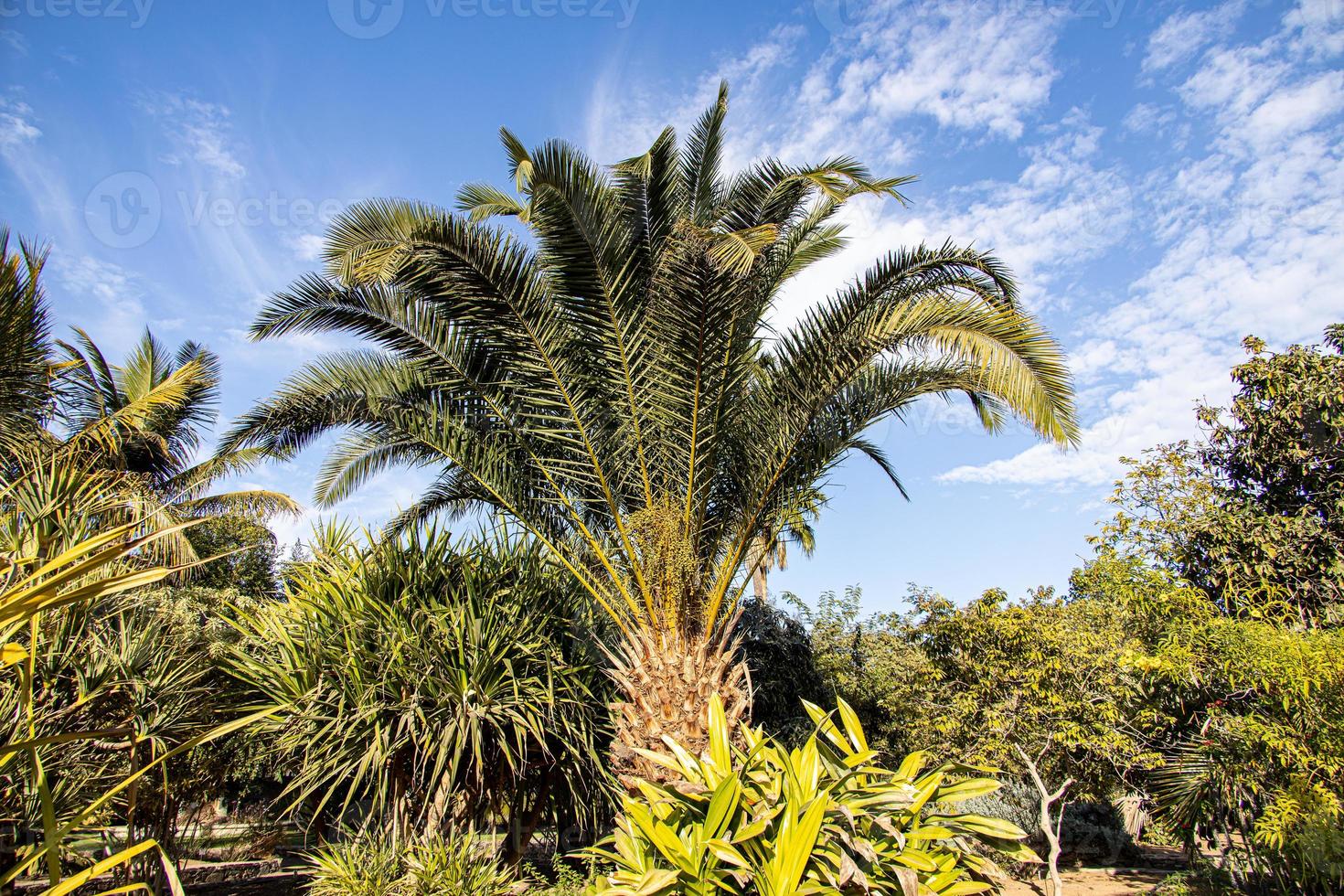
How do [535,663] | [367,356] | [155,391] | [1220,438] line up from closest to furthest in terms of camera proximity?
1. [367,356]
2. [535,663]
3. [155,391]
4. [1220,438]

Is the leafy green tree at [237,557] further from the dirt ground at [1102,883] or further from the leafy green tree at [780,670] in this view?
the dirt ground at [1102,883]

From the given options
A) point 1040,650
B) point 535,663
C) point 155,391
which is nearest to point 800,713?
point 1040,650

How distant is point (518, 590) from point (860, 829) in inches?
222

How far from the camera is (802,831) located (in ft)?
10.5

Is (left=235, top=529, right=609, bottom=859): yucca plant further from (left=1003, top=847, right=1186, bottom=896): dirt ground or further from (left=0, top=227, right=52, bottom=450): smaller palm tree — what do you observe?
(left=1003, top=847, right=1186, bottom=896): dirt ground

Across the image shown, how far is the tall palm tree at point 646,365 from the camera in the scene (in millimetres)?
6152

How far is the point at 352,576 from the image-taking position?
26.9 ft

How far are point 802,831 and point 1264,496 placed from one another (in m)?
14.1

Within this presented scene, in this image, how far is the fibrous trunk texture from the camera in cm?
653

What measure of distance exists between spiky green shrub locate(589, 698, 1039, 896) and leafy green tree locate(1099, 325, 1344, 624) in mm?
10159

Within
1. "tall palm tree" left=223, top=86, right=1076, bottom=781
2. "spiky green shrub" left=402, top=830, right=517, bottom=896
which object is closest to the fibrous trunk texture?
"tall palm tree" left=223, top=86, right=1076, bottom=781

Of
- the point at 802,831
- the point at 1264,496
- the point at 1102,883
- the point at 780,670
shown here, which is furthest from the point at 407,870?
the point at 1264,496

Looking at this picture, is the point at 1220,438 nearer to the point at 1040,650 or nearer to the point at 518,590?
the point at 1040,650

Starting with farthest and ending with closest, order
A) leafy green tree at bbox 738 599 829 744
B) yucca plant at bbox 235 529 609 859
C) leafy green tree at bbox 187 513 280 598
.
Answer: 1. leafy green tree at bbox 187 513 280 598
2. leafy green tree at bbox 738 599 829 744
3. yucca plant at bbox 235 529 609 859
